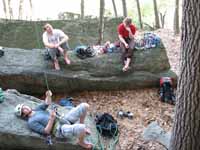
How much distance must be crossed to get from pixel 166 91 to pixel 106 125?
205 cm

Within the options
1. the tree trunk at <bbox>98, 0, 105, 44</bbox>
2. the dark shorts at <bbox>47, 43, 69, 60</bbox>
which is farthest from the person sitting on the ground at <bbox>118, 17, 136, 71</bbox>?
the tree trunk at <bbox>98, 0, 105, 44</bbox>

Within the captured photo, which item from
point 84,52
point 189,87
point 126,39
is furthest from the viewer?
point 84,52

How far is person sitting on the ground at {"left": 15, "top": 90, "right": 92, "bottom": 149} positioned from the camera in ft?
21.4

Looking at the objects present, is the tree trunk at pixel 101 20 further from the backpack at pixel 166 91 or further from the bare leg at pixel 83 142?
the bare leg at pixel 83 142

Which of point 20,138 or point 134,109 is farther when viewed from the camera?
point 134,109

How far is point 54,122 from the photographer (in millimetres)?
6668

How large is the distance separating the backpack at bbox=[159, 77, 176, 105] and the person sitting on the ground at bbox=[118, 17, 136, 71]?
0.94 m

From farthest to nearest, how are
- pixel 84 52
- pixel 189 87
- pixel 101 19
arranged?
1. pixel 101 19
2. pixel 84 52
3. pixel 189 87

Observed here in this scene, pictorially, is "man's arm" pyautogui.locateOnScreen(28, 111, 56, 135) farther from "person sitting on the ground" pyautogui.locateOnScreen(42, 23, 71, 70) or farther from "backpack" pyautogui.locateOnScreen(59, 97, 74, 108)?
"person sitting on the ground" pyautogui.locateOnScreen(42, 23, 71, 70)

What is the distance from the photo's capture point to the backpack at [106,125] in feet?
24.6

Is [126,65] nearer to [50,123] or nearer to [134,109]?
[134,109]

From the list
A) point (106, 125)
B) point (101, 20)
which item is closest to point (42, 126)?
point (106, 125)

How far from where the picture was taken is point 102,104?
8758mm

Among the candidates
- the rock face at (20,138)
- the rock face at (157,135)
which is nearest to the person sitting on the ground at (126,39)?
the rock face at (157,135)
